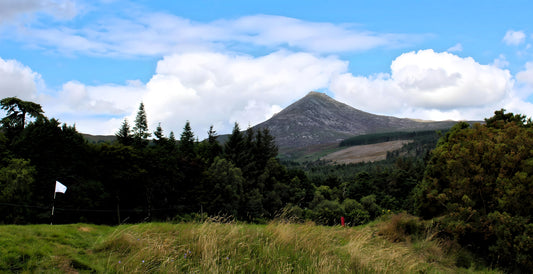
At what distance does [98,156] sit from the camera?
141 ft

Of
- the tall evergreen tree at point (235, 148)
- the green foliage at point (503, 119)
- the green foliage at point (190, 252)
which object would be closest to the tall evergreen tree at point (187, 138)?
the tall evergreen tree at point (235, 148)

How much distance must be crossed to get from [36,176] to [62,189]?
29992 millimetres

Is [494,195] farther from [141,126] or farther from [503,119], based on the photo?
[141,126]

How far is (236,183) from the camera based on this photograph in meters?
57.9

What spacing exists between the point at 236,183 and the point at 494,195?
134 feet

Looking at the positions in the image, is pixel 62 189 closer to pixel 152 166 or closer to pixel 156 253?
pixel 156 253

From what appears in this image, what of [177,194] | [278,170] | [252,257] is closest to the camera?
[252,257]

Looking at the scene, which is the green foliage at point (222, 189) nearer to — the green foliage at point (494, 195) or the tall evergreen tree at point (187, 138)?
the tall evergreen tree at point (187, 138)

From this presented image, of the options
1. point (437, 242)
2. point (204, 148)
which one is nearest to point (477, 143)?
point (437, 242)

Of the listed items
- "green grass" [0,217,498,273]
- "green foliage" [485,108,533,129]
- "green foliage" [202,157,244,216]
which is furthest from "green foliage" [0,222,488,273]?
"green foliage" [202,157,244,216]

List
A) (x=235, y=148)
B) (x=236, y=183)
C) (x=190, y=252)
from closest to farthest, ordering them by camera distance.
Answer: (x=190, y=252)
(x=236, y=183)
(x=235, y=148)

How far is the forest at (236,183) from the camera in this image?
65.3 ft

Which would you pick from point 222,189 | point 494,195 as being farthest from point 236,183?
point 494,195

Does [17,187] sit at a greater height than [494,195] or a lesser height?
lesser
